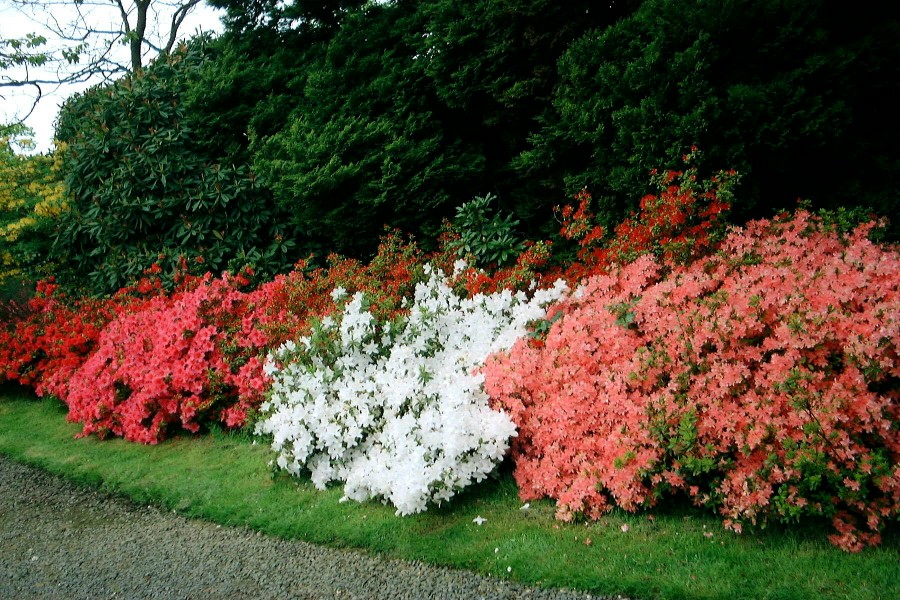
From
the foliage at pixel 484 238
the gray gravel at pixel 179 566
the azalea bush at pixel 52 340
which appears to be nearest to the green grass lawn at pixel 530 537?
the gray gravel at pixel 179 566

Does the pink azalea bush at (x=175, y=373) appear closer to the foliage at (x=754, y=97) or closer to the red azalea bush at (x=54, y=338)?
the red azalea bush at (x=54, y=338)

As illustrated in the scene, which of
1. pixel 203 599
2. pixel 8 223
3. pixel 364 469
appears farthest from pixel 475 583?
pixel 8 223

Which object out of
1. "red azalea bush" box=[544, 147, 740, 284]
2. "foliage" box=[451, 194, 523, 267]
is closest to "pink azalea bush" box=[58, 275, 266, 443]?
"foliage" box=[451, 194, 523, 267]

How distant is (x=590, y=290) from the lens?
4406 mm

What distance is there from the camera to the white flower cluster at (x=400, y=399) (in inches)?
141

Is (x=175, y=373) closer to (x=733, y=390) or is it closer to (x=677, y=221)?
(x=677, y=221)

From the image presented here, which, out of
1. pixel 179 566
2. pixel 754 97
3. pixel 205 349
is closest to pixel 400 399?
pixel 179 566

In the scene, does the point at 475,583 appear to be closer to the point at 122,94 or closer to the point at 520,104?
the point at 520,104

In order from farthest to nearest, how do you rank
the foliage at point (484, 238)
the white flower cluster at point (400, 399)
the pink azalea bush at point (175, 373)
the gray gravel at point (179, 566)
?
the foliage at point (484, 238) → the pink azalea bush at point (175, 373) → the white flower cluster at point (400, 399) → the gray gravel at point (179, 566)

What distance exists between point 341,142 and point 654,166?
125 inches

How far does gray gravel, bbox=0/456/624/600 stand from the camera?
3.03 metres

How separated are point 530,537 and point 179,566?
196 cm

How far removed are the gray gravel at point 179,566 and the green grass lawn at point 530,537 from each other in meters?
0.10

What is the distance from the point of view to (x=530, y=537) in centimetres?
320
